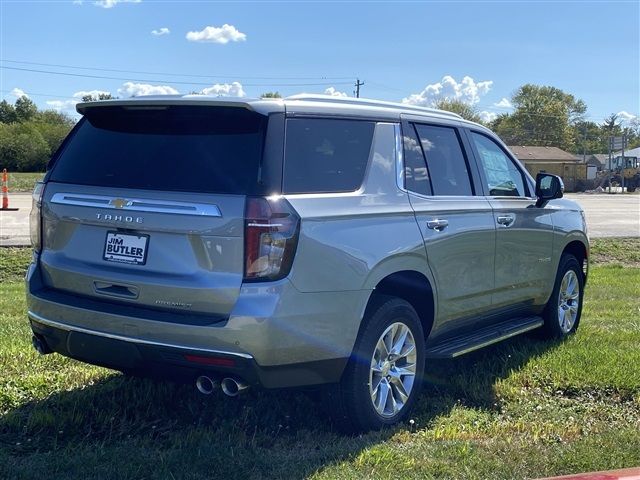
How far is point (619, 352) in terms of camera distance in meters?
6.02

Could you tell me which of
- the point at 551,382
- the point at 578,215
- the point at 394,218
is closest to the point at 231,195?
the point at 394,218

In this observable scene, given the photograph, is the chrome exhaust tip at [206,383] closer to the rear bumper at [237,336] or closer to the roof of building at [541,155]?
the rear bumper at [237,336]

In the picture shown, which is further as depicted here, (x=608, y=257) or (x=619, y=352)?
(x=608, y=257)

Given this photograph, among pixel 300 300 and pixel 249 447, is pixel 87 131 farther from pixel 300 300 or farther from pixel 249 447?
pixel 249 447

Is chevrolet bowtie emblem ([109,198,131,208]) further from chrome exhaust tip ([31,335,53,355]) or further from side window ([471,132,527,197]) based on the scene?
side window ([471,132,527,197])

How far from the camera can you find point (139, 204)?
3.81 m

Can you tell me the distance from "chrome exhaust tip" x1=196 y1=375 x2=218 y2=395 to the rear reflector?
0.15 metres

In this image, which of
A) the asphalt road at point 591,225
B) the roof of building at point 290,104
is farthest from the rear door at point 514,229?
the asphalt road at point 591,225

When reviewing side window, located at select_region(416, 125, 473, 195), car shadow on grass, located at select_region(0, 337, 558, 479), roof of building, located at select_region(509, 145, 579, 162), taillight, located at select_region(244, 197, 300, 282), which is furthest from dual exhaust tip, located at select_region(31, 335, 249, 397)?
roof of building, located at select_region(509, 145, 579, 162)

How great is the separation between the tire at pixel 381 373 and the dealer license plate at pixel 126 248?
132 centimetres

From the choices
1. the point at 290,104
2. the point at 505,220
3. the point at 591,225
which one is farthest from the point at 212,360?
the point at 591,225

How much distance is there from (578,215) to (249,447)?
174 inches

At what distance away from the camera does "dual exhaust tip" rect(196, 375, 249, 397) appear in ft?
12.2

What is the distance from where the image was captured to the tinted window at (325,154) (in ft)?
12.7
